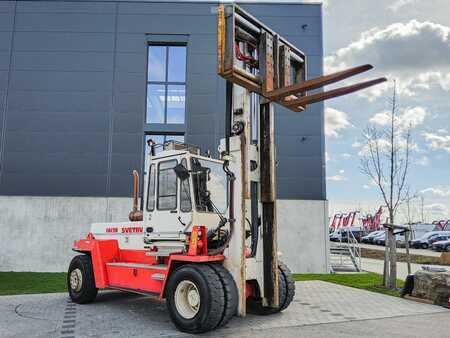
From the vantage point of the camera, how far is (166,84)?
710 inches

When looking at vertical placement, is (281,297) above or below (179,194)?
below

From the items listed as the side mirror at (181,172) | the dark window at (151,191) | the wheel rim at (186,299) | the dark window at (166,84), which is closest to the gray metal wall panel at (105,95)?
the dark window at (166,84)

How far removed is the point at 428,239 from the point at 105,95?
3148 cm

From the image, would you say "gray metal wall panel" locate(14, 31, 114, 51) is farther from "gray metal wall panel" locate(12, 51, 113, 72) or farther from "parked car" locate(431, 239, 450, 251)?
"parked car" locate(431, 239, 450, 251)

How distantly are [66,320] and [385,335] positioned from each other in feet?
18.2

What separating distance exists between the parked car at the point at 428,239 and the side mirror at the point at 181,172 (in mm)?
35182

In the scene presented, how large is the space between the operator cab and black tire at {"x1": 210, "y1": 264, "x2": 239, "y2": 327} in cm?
107

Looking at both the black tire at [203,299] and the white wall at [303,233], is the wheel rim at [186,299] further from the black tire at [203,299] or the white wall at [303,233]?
the white wall at [303,233]

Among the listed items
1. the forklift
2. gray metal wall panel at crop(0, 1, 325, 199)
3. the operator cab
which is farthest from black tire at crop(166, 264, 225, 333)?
gray metal wall panel at crop(0, 1, 325, 199)

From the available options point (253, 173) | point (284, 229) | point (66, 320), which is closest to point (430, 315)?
point (253, 173)

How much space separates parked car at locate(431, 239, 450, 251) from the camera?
34375 millimetres

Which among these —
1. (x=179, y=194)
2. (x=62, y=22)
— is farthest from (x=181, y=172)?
(x=62, y=22)

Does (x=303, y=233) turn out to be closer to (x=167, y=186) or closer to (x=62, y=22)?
(x=167, y=186)

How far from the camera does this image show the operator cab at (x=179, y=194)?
298 inches
